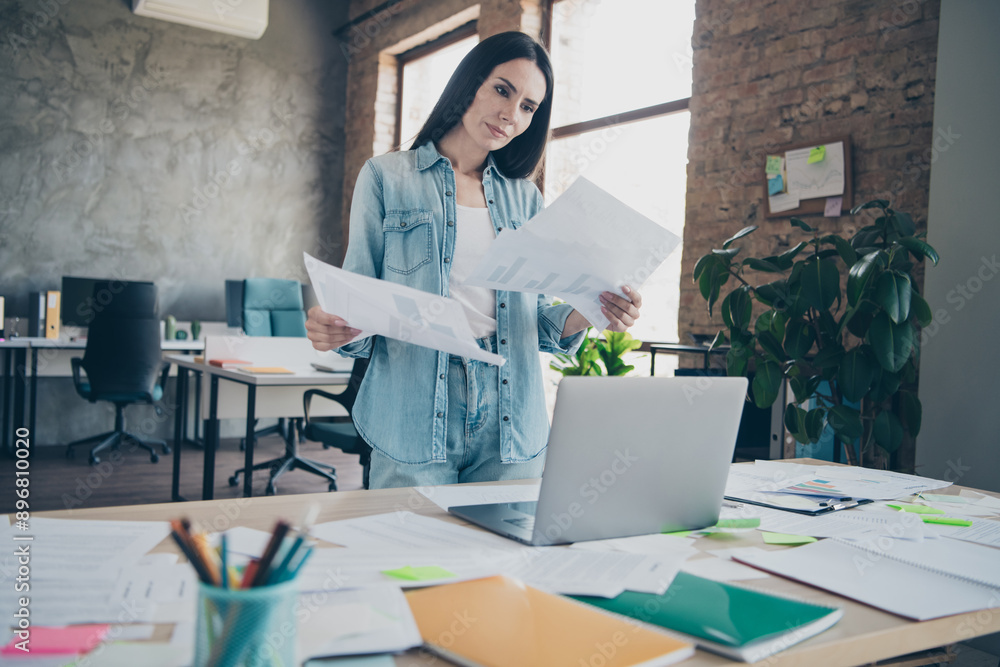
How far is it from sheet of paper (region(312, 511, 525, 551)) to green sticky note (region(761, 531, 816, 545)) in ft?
1.20

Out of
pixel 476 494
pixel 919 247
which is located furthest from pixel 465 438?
pixel 919 247

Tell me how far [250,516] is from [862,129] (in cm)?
297

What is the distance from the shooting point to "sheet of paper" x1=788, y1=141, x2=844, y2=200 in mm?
3160

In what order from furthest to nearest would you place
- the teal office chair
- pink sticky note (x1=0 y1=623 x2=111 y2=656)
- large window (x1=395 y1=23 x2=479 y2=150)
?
1. large window (x1=395 y1=23 x2=479 y2=150)
2. the teal office chair
3. pink sticky note (x1=0 y1=623 x2=111 y2=656)

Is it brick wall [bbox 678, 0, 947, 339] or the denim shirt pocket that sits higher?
brick wall [bbox 678, 0, 947, 339]

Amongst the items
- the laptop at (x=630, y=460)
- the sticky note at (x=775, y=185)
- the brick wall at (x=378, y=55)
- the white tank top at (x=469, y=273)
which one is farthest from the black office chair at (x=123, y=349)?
the laptop at (x=630, y=460)

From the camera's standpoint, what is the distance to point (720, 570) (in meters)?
0.91

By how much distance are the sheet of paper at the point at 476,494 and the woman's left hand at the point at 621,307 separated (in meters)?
0.32

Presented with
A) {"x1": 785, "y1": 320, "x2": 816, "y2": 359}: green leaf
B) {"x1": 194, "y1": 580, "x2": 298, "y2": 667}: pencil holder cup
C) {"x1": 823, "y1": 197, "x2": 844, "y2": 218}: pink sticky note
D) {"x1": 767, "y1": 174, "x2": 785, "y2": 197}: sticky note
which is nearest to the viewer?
{"x1": 194, "y1": 580, "x2": 298, "y2": 667}: pencil holder cup

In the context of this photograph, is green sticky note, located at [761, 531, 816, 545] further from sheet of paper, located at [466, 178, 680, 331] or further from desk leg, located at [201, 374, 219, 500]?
desk leg, located at [201, 374, 219, 500]

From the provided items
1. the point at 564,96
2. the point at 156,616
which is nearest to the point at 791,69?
the point at 564,96

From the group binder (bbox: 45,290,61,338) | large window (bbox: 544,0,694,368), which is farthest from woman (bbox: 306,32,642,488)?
binder (bbox: 45,290,61,338)

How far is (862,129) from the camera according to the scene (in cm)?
311

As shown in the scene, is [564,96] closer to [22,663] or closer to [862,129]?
[862,129]
